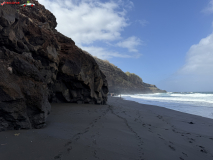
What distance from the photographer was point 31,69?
13.3ft

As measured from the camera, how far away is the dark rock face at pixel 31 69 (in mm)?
3404

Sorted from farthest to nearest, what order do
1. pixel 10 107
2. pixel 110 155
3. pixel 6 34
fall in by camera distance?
pixel 6 34, pixel 10 107, pixel 110 155

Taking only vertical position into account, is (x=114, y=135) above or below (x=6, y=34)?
below

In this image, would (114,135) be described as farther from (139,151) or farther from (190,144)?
(190,144)

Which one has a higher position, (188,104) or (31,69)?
(31,69)

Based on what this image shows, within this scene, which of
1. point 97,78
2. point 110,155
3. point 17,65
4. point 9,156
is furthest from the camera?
point 97,78

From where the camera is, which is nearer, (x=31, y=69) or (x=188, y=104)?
(x=31, y=69)

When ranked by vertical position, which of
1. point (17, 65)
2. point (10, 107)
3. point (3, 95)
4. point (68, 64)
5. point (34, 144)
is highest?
point (68, 64)

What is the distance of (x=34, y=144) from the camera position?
279 centimetres

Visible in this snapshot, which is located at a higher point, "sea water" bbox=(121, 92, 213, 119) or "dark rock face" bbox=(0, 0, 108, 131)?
"dark rock face" bbox=(0, 0, 108, 131)

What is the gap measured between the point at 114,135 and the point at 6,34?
5235 millimetres

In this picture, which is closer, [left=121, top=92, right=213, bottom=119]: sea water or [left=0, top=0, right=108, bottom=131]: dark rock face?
[left=0, top=0, right=108, bottom=131]: dark rock face

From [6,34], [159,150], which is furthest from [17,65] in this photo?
[159,150]

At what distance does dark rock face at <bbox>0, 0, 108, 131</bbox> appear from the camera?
11.2 feet
